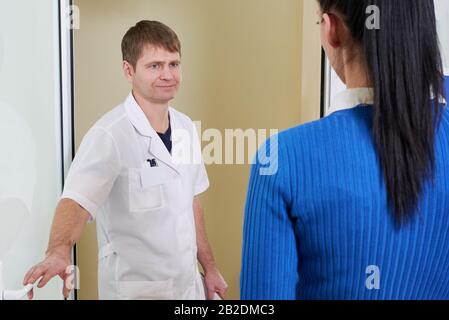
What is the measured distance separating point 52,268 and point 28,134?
0.26 meters

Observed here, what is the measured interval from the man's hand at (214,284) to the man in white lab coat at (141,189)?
4cm

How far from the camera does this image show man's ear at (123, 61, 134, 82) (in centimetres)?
93

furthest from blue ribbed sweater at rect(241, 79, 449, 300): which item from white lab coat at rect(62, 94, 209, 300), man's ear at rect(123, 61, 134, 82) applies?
man's ear at rect(123, 61, 134, 82)

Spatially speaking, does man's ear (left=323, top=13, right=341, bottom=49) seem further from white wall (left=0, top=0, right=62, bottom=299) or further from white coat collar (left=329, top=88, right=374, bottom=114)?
white wall (left=0, top=0, right=62, bottom=299)

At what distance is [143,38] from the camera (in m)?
0.93

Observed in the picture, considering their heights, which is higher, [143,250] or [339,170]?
[339,170]

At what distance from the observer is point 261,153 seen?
58 cm

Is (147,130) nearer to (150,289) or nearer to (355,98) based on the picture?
(150,289)

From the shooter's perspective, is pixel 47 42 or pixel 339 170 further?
pixel 47 42

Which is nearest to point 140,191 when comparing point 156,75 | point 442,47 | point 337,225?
point 156,75
